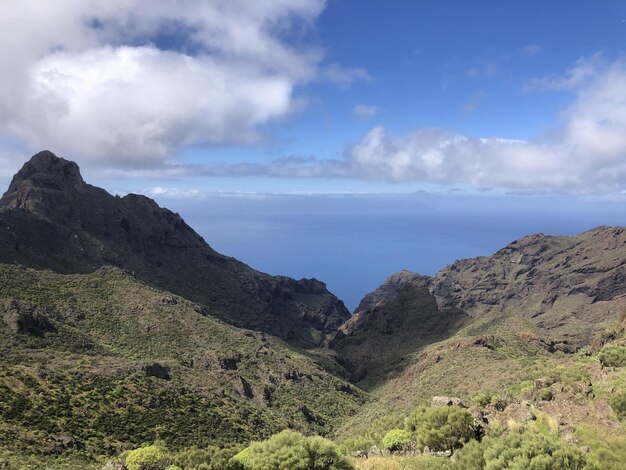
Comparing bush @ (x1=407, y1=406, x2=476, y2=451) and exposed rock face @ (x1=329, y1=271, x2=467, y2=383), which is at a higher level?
bush @ (x1=407, y1=406, x2=476, y2=451)

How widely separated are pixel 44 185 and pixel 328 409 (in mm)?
95886

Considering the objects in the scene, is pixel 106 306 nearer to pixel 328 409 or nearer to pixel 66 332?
pixel 66 332

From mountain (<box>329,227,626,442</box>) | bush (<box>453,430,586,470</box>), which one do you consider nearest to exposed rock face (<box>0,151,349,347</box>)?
mountain (<box>329,227,626,442</box>)

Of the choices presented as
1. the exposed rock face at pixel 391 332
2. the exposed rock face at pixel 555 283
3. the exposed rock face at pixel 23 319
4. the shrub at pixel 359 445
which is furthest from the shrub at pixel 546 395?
the exposed rock face at pixel 555 283

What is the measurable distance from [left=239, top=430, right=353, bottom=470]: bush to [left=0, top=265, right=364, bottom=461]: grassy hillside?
68.2 feet

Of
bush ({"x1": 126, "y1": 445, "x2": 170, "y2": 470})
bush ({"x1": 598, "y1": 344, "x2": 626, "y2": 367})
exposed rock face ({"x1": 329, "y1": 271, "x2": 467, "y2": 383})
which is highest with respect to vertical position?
bush ({"x1": 598, "y1": 344, "x2": 626, "y2": 367})

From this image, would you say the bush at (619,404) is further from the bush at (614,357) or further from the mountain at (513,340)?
the bush at (614,357)

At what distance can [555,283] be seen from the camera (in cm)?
16150

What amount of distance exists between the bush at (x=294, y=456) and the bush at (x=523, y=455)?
18.1ft

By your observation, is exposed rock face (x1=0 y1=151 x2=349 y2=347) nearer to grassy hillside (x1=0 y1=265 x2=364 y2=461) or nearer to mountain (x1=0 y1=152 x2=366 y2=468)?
mountain (x1=0 y1=152 x2=366 y2=468)

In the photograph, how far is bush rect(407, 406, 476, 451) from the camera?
923 inches

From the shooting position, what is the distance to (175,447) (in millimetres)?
42562

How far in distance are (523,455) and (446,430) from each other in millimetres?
6862

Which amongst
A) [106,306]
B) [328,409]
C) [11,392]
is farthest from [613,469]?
[106,306]
